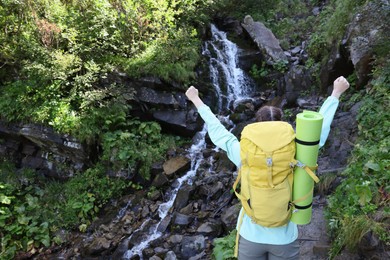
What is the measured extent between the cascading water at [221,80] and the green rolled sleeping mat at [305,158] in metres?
6.28

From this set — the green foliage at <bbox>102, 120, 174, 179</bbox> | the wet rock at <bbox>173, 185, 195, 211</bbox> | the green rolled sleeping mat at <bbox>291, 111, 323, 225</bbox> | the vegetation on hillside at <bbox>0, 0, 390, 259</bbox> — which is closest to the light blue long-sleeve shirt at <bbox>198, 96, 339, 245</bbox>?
the green rolled sleeping mat at <bbox>291, 111, 323, 225</bbox>

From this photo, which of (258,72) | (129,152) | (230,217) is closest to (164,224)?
(230,217)

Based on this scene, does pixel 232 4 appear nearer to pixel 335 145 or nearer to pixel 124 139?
pixel 124 139

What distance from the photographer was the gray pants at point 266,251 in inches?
93.6

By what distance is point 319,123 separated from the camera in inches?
87.2

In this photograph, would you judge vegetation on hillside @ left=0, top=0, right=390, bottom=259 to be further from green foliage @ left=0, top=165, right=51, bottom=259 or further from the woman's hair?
the woman's hair

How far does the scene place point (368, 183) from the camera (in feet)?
11.8

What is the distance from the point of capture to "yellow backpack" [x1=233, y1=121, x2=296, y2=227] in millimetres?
2232

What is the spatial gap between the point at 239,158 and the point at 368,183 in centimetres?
203

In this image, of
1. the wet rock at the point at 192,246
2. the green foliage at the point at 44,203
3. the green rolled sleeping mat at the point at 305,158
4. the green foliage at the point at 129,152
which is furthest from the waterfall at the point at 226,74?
the green rolled sleeping mat at the point at 305,158

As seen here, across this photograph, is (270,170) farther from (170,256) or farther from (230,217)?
(170,256)

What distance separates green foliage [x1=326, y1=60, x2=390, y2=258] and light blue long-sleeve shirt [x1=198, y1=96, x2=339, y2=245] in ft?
5.36

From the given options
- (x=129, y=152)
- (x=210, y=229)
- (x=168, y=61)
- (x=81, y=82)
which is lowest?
(x=210, y=229)

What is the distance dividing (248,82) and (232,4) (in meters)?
5.18
